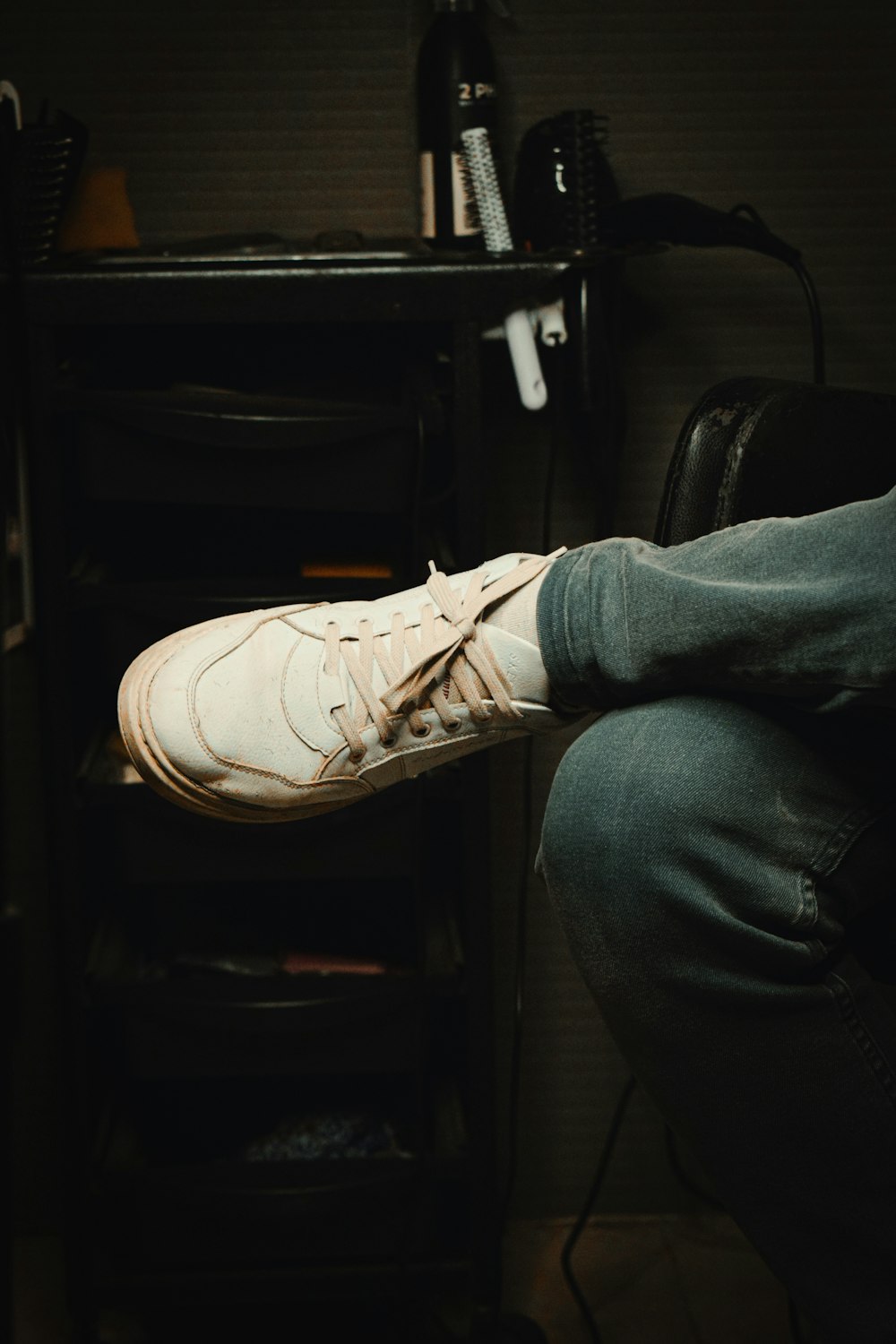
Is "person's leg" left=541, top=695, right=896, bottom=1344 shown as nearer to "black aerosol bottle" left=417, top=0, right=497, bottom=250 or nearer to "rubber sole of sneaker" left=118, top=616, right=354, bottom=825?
"rubber sole of sneaker" left=118, top=616, right=354, bottom=825

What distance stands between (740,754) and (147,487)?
63 cm

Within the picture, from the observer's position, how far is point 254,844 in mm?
1146

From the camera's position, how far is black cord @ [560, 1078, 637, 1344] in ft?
4.27

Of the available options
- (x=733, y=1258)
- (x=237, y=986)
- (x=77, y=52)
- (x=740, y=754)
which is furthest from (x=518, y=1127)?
(x=77, y=52)

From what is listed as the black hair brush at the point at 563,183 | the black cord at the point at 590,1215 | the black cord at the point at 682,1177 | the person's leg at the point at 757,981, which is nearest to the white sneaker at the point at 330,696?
the person's leg at the point at 757,981

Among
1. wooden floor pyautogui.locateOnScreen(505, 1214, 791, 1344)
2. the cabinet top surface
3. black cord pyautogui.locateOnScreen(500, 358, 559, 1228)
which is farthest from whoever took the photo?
black cord pyautogui.locateOnScreen(500, 358, 559, 1228)

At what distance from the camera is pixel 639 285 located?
140 cm

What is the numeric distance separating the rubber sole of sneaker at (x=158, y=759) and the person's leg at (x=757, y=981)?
9.0 inches

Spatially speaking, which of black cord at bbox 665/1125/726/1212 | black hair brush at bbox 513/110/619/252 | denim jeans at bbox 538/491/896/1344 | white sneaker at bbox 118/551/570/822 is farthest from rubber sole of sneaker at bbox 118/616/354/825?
black cord at bbox 665/1125/726/1212

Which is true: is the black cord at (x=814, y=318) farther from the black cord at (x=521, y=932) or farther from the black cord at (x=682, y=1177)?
the black cord at (x=682, y=1177)

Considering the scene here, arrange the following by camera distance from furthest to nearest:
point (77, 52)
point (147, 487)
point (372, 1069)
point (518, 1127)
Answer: point (518, 1127) → point (77, 52) → point (372, 1069) → point (147, 487)

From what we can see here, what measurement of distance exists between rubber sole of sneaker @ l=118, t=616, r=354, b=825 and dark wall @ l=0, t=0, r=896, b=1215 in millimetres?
709

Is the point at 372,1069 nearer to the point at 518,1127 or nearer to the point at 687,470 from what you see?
the point at 518,1127

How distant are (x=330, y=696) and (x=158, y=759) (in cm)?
13
